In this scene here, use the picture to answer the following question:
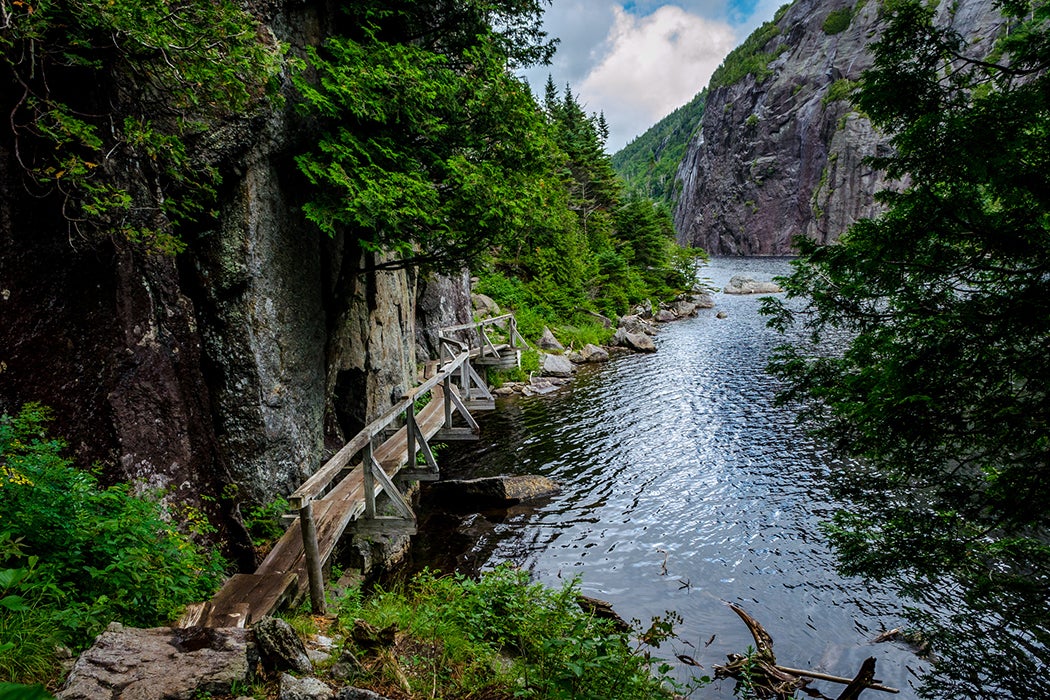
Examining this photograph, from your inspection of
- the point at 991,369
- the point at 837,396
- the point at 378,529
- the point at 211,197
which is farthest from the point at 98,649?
the point at 991,369

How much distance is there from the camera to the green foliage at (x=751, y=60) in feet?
376

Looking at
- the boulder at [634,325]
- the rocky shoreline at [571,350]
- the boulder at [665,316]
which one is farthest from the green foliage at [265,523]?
the boulder at [665,316]

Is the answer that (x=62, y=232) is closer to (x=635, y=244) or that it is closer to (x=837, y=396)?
(x=837, y=396)

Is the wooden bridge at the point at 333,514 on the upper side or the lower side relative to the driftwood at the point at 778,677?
upper

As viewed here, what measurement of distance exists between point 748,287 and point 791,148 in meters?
62.1

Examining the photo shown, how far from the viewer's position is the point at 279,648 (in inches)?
140

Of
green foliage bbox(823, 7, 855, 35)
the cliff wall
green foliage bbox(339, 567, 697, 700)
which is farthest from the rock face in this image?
green foliage bbox(339, 567, 697, 700)

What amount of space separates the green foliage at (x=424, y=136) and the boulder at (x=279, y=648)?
17.5 ft

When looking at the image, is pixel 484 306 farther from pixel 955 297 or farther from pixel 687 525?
pixel 955 297

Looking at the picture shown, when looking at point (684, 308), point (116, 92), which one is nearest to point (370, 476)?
point (116, 92)

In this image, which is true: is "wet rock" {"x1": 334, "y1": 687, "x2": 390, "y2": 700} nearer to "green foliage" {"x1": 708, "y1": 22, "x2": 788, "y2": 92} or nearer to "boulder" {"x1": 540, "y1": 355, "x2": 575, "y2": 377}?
"boulder" {"x1": 540, "y1": 355, "x2": 575, "y2": 377}

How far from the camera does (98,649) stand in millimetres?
3012

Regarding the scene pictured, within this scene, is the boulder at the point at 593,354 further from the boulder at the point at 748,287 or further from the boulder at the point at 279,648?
the boulder at the point at 748,287

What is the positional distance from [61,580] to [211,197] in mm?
5003
